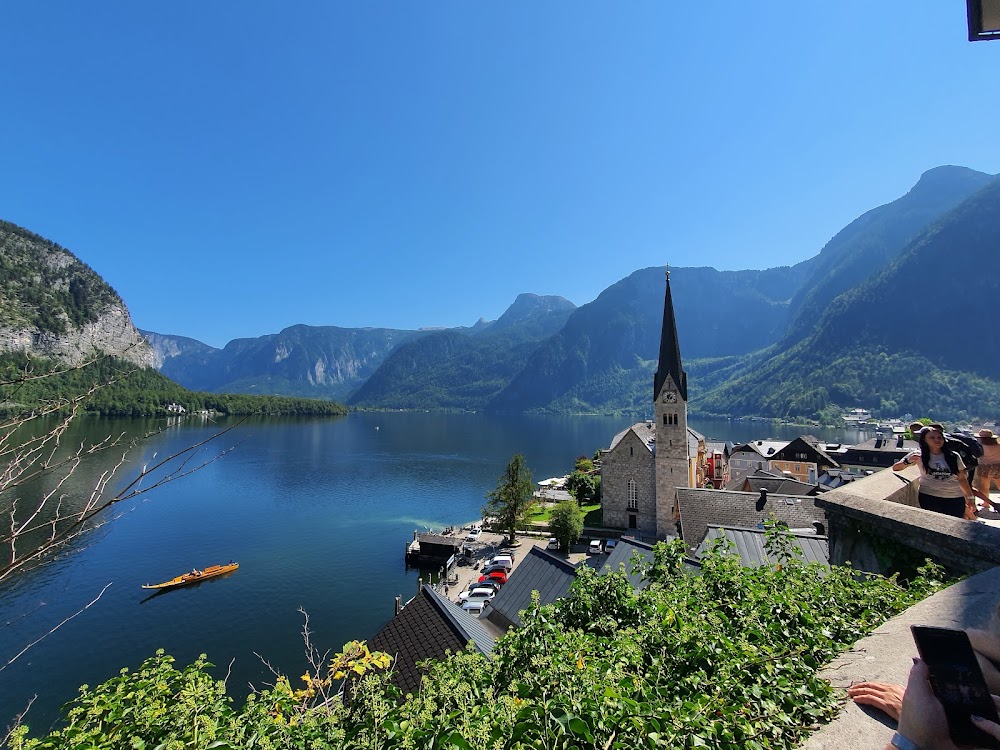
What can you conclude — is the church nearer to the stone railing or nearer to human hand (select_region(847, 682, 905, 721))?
the stone railing

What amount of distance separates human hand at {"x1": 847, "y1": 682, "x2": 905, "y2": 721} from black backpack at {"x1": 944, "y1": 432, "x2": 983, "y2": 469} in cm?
492

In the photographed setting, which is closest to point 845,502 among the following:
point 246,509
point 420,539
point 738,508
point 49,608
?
point 738,508

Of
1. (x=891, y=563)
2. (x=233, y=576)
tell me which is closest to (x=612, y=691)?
(x=891, y=563)

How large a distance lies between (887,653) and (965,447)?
437 centimetres

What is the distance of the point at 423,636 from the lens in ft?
36.0

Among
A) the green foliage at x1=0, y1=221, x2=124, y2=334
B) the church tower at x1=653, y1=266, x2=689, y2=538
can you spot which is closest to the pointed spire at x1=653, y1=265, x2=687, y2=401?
the church tower at x1=653, y1=266, x2=689, y2=538

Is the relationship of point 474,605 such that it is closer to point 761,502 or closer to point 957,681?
point 761,502

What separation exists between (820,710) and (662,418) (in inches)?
1233

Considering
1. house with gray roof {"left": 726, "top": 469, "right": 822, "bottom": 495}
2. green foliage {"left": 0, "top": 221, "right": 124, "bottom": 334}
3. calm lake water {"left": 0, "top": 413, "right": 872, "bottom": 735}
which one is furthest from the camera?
house with gray roof {"left": 726, "top": 469, "right": 822, "bottom": 495}

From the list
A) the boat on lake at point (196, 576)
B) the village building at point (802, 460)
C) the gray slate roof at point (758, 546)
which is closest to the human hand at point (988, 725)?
the gray slate roof at point (758, 546)

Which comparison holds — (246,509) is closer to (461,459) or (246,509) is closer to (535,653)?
(461,459)

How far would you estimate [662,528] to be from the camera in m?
32.6

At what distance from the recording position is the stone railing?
16.2 feet

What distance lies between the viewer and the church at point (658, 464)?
32.3 metres
